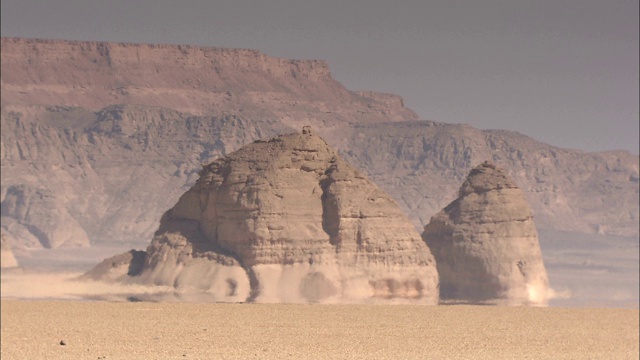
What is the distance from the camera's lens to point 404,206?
199m

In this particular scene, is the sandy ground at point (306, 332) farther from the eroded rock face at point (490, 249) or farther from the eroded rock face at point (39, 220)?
the eroded rock face at point (39, 220)

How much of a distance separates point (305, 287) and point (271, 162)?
7154 mm

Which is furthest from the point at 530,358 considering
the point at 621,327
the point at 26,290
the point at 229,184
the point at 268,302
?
the point at 26,290

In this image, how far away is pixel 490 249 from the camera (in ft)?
287

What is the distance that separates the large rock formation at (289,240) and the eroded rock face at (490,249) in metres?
10.5

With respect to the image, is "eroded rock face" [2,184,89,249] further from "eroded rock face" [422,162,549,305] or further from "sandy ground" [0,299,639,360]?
"sandy ground" [0,299,639,360]

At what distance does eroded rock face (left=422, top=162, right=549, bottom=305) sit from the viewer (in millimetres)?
87188

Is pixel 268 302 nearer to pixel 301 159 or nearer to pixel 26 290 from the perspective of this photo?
pixel 301 159

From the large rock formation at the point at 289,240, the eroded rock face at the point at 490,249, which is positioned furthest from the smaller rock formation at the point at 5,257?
the eroded rock face at the point at 490,249

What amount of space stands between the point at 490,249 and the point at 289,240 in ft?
58.2

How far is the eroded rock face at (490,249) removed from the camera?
87188mm

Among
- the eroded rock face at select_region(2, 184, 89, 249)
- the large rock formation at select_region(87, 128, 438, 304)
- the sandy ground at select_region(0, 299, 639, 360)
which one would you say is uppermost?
the eroded rock face at select_region(2, 184, 89, 249)

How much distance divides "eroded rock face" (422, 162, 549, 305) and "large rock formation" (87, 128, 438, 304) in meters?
10.5

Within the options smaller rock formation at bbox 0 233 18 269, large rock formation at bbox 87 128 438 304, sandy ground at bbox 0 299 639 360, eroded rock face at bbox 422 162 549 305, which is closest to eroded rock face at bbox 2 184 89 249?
smaller rock formation at bbox 0 233 18 269
